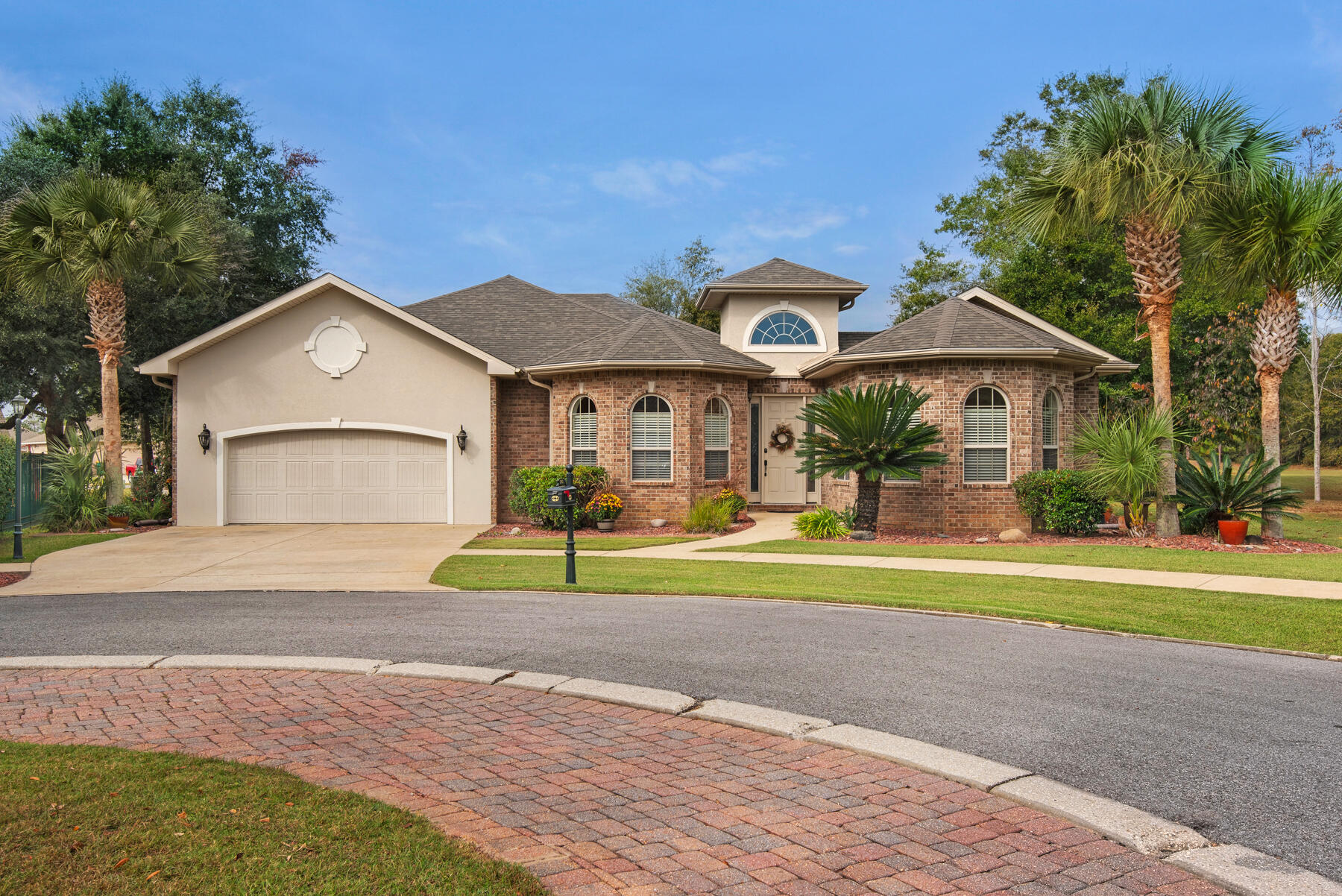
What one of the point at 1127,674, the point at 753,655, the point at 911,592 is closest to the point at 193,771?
the point at 753,655

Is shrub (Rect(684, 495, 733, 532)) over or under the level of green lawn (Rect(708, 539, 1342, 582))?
over

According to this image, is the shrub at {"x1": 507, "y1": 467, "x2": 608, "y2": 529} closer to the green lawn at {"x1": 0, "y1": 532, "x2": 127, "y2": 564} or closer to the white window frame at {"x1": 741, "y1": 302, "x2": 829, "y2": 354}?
the white window frame at {"x1": 741, "y1": 302, "x2": 829, "y2": 354}

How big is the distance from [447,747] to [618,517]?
14018mm

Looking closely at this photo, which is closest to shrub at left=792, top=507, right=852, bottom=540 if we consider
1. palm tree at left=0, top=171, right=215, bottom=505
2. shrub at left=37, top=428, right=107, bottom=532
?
palm tree at left=0, top=171, right=215, bottom=505

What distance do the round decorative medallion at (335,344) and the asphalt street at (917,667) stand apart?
9.75 meters

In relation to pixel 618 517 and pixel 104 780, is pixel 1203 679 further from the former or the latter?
pixel 618 517

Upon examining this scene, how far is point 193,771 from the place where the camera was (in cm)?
440

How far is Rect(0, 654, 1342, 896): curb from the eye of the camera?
349 cm

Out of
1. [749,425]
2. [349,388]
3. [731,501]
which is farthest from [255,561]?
[749,425]

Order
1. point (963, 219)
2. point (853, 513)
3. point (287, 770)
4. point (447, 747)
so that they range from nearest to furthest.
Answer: point (287, 770) → point (447, 747) → point (853, 513) → point (963, 219)

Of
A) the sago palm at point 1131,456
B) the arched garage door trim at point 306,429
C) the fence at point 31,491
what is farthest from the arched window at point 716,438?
the fence at point 31,491

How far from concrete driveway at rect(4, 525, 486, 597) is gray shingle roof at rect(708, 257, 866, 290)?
8.62 meters

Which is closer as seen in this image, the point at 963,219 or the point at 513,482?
the point at 513,482

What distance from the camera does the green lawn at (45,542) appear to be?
15.0m
